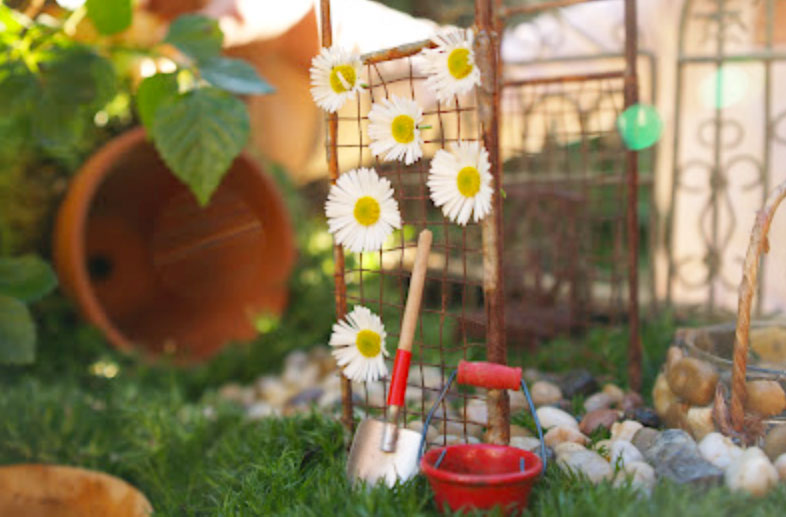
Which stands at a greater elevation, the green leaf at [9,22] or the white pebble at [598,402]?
the green leaf at [9,22]

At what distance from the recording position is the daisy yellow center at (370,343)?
1.42 meters

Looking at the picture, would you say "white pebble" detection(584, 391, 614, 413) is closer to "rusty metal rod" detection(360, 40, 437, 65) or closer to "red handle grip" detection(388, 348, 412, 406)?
"red handle grip" detection(388, 348, 412, 406)

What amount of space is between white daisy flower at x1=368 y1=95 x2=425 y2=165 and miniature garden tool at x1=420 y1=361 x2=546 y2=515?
37 cm

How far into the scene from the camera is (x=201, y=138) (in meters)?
1.60

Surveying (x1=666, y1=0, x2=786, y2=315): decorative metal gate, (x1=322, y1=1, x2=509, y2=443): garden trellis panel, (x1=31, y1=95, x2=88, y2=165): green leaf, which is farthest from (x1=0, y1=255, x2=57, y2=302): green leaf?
(x1=666, y1=0, x2=786, y2=315): decorative metal gate

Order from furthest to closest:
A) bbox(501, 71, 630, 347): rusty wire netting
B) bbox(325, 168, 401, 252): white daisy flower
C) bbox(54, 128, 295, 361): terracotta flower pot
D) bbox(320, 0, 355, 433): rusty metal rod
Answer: bbox(54, 128, 295, 361): terracotta flower pot → bbox(501, 71, 630, 347): rusty wire netting → bbox(320, 0, 355, 433): rusty metal rod → bbox(325, 168, 401, 252): white daisy flower

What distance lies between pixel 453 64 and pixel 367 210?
0.95 ft

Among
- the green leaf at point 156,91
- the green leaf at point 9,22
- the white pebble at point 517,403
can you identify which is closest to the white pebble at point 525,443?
the white pebble at point 517,403

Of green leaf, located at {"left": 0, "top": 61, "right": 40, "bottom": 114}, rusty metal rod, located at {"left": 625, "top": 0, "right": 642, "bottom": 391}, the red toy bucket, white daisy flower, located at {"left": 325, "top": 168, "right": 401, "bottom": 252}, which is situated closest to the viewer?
the red toy bucket

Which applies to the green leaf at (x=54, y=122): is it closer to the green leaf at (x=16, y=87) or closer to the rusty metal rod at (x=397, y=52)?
the green leaf at (x=16, y=87)

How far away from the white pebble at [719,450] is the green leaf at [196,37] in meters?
1.24

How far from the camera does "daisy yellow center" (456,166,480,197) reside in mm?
1280

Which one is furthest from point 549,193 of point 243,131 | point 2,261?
point 2,261

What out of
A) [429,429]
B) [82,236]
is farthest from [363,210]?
[82,236]
